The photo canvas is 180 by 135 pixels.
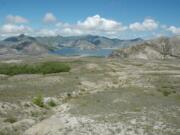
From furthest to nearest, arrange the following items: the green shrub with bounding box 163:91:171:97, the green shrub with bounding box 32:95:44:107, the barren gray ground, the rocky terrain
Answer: the rocky terrain, the green shrub with bounding box 163:91:171:97, the green shrub with bounding box 32:95:44:107, the barren gray ground

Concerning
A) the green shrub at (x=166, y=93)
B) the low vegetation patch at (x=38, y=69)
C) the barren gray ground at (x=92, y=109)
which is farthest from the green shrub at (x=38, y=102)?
the low vegetation patch at (x=38, y=69)

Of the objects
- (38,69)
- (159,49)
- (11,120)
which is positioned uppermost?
(159,49)

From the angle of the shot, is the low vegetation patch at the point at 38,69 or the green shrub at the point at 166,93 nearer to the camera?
the green shrub at the point at 166,93

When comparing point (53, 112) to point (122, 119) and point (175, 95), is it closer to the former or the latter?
point (122, 119)

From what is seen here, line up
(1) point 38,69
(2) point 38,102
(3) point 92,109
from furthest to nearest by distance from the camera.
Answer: (1) point 38,69, (2) point 38,102, (3) point 92,109

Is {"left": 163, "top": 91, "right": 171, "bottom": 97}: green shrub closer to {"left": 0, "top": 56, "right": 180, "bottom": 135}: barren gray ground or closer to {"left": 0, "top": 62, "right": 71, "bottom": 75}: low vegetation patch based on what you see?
{"left": 0, "top": 56, "right": 180, "bottom": 135}: barren gray ground

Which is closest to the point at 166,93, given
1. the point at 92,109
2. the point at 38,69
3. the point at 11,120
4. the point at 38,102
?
the point at 92,109

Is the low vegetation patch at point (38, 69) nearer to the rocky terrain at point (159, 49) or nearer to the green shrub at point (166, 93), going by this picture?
the green shrub at point (166, 93)

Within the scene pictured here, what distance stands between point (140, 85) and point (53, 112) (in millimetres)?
25620

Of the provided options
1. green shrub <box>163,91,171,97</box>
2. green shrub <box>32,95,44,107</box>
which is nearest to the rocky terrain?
green shrub <box>163,91,171,97</box>

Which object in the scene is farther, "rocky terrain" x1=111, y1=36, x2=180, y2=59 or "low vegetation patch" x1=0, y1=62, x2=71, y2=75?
"rocky terrain" x1=111, y1=36, x2=180, y2=59

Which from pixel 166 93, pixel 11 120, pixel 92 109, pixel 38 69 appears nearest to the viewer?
pixel 11 120

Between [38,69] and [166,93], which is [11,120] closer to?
[166,93]

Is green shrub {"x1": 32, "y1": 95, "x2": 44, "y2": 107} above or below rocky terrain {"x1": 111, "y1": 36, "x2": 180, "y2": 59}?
below
